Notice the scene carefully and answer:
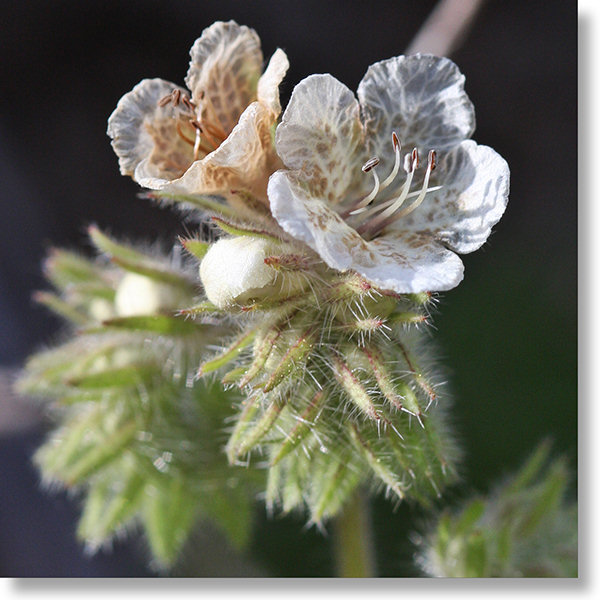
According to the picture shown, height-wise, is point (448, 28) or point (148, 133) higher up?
point (148, 133)

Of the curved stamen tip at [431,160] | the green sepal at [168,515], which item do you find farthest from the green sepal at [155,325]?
the curved stamen tip at [431,160]

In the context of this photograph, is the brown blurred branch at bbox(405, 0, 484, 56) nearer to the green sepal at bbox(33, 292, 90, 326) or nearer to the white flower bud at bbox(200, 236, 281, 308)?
the white flower bud at bbox(200, 236, 281, 308)

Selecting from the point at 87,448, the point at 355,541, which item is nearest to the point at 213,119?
the point at 87,448

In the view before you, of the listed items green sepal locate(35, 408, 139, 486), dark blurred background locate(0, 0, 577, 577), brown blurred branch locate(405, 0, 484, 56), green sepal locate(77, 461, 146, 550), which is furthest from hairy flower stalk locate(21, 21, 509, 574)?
dark blurred background locate(0, 0, 577, 577)

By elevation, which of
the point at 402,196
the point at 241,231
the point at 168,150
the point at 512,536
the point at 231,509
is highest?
the point at 168,150

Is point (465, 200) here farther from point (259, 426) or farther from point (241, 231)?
point (259, 426)

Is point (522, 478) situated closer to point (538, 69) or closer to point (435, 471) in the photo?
point (435, 471)
